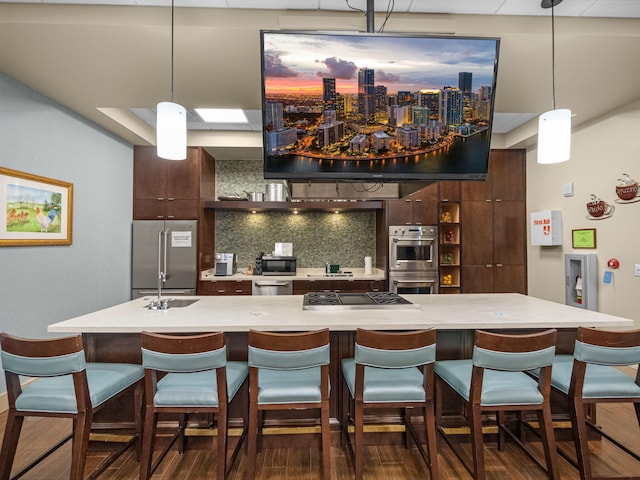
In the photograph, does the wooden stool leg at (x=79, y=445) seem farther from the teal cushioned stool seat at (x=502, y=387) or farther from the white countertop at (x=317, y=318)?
the teal cushioned stool seat at (x=502, y=387)

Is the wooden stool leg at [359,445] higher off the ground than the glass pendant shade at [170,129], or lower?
lower

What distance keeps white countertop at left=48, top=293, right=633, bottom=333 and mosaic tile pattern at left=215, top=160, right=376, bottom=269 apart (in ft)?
9.93

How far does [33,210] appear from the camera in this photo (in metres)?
3.27

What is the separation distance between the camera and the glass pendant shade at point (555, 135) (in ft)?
7.30

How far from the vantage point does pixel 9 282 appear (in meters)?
3.02

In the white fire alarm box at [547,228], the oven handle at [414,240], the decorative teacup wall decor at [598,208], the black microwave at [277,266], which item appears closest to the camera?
the decorative teacup wall decor at [598,208]

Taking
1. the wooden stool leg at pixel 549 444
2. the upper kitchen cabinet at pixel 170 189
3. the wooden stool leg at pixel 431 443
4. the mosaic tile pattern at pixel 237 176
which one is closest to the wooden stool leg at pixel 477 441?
the wooden stool leg at pixel 431 443

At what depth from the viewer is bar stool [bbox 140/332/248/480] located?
1.78m

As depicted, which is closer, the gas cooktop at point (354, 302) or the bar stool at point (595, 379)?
the bar stool at point (595, 379)

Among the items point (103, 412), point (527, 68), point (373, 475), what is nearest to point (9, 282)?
point (103, 412)

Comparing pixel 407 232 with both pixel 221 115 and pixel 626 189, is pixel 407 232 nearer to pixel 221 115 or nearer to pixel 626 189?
pixel 626 189

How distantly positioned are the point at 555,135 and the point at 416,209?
295 cm

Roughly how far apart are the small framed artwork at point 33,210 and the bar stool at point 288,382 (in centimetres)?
256

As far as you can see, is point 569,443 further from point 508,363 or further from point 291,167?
point 291,167
